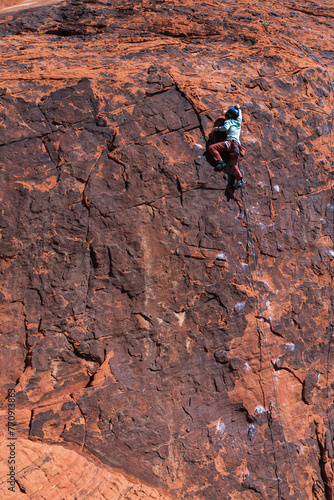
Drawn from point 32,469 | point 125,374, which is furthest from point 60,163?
point 32,469

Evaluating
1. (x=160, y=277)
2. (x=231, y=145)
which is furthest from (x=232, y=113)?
(x=160, y=277)

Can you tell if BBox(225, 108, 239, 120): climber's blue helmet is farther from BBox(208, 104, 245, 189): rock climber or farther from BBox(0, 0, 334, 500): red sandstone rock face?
BBox(0, 0, 334, 500): red sandstone rock face

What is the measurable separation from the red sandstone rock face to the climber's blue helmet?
285 mm

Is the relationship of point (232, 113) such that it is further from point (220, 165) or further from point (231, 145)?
point (220, 165)

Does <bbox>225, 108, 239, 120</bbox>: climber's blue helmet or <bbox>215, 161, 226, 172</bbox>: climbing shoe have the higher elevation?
<bbox>225, 108, 239, 120</bbox>: climber's blue helmet

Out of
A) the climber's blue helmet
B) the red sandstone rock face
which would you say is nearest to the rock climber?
the climber's blue helmet

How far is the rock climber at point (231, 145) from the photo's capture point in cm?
511

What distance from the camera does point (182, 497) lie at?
14.3 ft

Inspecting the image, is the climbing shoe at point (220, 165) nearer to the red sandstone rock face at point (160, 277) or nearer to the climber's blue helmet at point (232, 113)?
the red sandstone rock face at point (160, 277)

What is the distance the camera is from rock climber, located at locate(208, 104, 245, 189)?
511 cm

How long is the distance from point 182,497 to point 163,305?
224 centimetres

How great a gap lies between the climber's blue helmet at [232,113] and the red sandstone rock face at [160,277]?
0.29 meters

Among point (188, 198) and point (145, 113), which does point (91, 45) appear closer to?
point (145, 113)

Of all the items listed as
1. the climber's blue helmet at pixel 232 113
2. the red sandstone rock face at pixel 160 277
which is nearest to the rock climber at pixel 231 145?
the climber's blue helmet at pixel 232 113
